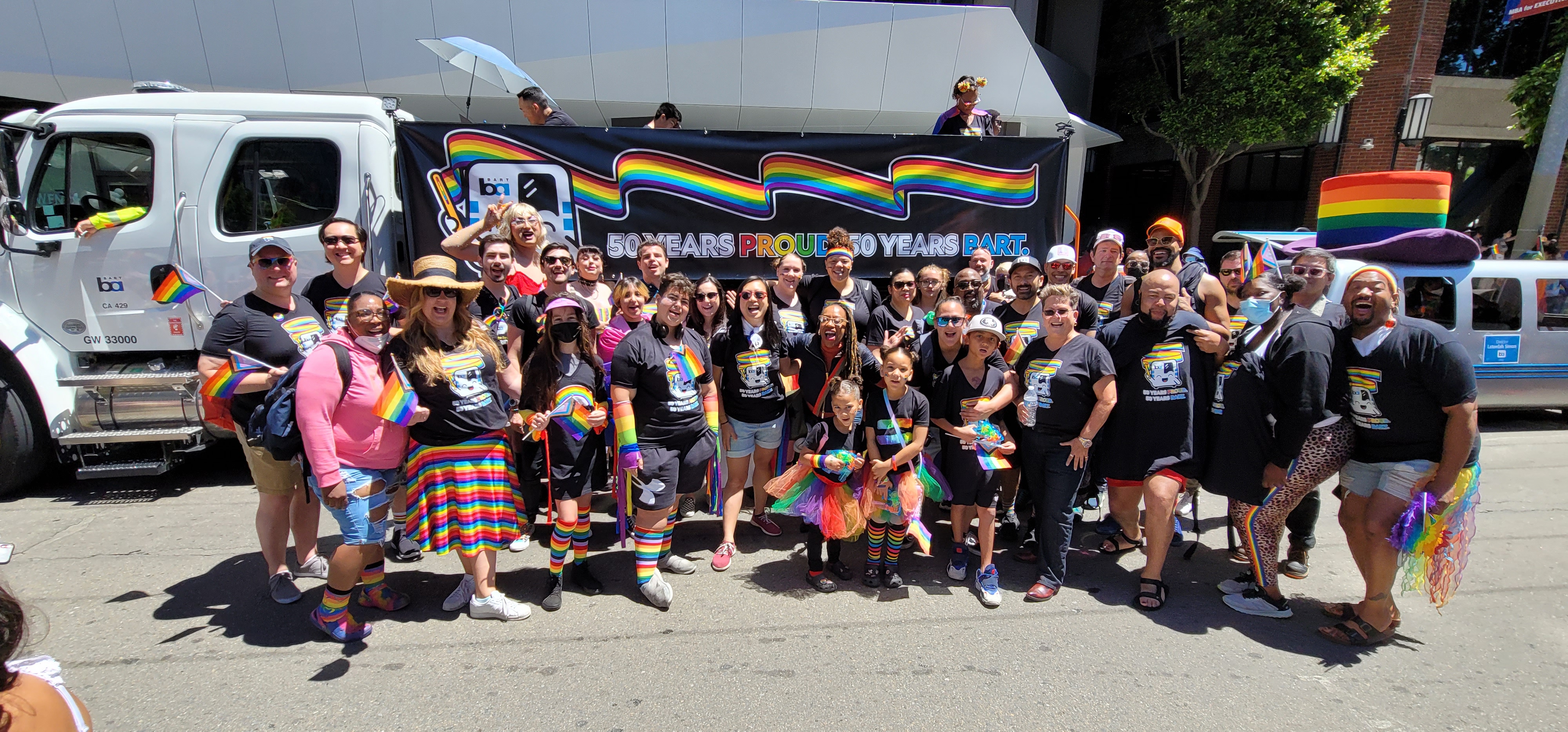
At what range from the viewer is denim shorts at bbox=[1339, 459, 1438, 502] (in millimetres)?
3150

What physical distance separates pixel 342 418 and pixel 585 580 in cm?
147

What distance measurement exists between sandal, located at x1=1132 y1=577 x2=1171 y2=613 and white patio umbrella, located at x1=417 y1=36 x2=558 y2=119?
5.27 m

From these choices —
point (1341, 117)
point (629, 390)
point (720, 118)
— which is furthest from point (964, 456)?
point (1341, 117)

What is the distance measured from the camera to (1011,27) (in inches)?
464

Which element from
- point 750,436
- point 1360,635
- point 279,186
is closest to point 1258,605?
point 1360,635

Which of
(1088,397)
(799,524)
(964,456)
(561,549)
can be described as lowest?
Result: (799,524)

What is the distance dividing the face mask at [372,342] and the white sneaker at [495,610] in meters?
1.31

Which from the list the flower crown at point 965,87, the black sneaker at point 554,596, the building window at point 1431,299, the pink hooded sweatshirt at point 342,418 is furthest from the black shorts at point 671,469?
the building window at point 1431,299

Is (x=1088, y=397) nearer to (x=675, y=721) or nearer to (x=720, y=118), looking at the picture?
(x=675, y=721)

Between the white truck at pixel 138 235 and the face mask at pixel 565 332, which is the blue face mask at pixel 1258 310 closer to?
the face mask at pixel 565 332

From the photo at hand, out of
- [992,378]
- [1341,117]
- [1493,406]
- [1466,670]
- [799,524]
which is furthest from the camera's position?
[1341,117]

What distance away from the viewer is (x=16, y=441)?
4.56 m

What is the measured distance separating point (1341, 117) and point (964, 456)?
1559 cm

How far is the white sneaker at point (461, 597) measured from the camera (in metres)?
3.51
